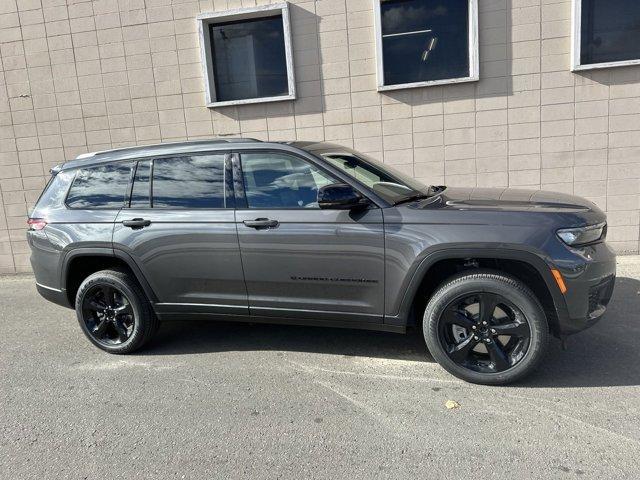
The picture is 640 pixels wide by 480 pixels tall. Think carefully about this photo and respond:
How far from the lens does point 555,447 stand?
8.77 ft

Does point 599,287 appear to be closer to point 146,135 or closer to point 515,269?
point 515,269

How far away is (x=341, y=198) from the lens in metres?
3.39

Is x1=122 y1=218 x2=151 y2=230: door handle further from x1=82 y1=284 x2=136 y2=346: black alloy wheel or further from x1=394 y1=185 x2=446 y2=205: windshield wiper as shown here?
x1=394 y1=185 x2=446 y2=205: windshield wiper

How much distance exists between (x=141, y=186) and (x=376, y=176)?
201cm

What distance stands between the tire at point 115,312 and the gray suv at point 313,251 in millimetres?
13

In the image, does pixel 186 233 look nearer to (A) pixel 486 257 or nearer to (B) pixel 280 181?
(B) pixel 280 181

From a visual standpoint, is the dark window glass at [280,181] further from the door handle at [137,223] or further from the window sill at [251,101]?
the window sill at [251,101]

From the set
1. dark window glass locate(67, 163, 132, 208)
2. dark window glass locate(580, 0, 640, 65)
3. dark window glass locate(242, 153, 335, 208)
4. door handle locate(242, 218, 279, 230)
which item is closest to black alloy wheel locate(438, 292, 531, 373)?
dark window glass locate(242, 153, 335, 208)

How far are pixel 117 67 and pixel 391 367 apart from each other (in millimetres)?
6197

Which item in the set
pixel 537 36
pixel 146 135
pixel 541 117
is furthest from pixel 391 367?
pixel 146 135

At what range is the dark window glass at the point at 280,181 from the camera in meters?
3.66

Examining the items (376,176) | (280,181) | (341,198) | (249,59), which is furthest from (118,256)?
(249,59)

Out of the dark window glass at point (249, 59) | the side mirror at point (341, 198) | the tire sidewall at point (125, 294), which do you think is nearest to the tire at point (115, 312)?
the tire sidewall at point (125, 294)

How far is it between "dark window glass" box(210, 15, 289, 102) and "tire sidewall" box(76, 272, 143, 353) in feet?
13.2
